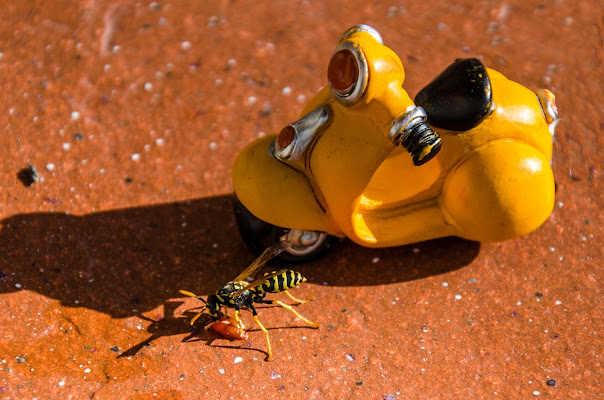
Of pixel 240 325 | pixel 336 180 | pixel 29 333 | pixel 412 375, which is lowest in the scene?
pixel 412 375

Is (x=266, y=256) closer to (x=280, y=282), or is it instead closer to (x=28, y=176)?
(x=280, y=282)

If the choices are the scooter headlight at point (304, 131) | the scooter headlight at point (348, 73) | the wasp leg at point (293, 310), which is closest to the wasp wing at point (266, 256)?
the wasp leg at point (293, 310)

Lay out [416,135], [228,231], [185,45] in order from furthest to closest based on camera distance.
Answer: [185,45]
[228,231]
[416,135]

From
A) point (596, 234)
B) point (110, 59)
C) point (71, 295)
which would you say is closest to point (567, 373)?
point (596, 234)

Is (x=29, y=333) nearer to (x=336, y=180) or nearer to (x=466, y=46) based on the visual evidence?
(x=336, y=180)

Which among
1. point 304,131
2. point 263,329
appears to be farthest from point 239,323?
point 304,131
